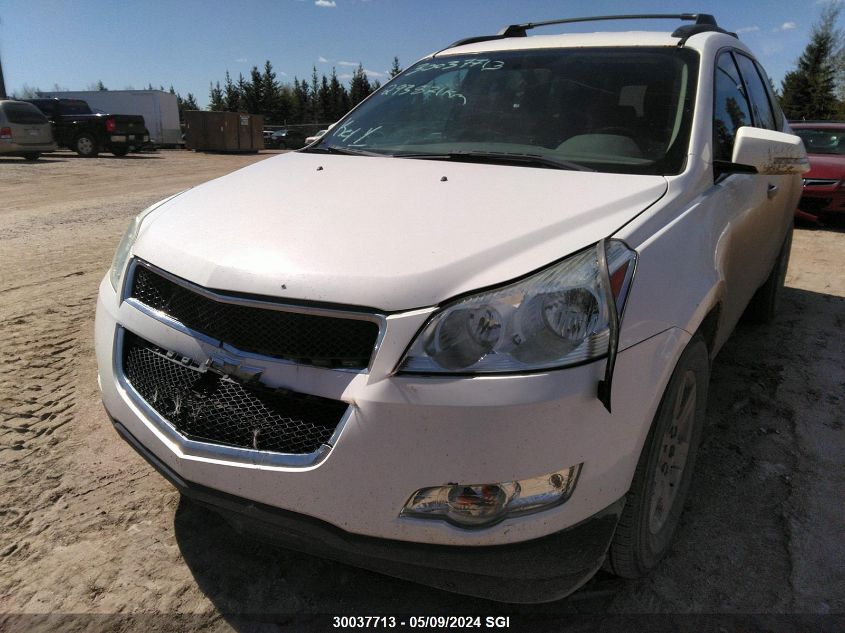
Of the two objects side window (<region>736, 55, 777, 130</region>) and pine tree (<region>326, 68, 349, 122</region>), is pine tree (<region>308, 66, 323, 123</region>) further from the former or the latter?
side window (<region>736, 55, 777, 130</region>)

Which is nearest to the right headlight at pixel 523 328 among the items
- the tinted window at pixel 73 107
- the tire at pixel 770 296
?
the tire at pixel 770 296

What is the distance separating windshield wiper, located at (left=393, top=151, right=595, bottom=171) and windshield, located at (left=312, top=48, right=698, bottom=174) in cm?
1

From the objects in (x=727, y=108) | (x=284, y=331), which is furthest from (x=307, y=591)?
(x=727, y=108)

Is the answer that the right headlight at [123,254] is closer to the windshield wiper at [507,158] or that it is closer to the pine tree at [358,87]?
the windshield wiper at [507,158]

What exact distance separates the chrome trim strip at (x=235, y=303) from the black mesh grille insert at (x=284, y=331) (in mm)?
11

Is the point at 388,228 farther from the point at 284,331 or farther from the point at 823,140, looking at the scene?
the point at 823,140

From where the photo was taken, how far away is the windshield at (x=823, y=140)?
31.3 ft

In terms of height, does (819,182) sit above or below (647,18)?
below

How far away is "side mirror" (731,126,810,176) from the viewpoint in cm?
242

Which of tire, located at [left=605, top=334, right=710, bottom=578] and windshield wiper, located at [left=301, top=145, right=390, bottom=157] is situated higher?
windshield wiper, located at [left=301, top=145, right=390, bottom=157]

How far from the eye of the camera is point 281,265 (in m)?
1.72

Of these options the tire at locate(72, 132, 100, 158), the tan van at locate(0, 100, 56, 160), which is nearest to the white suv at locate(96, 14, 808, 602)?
the tan van at locate(0, 100, 56, 160)

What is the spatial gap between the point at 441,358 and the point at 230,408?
1.98 ft

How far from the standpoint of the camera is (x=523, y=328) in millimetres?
1565
